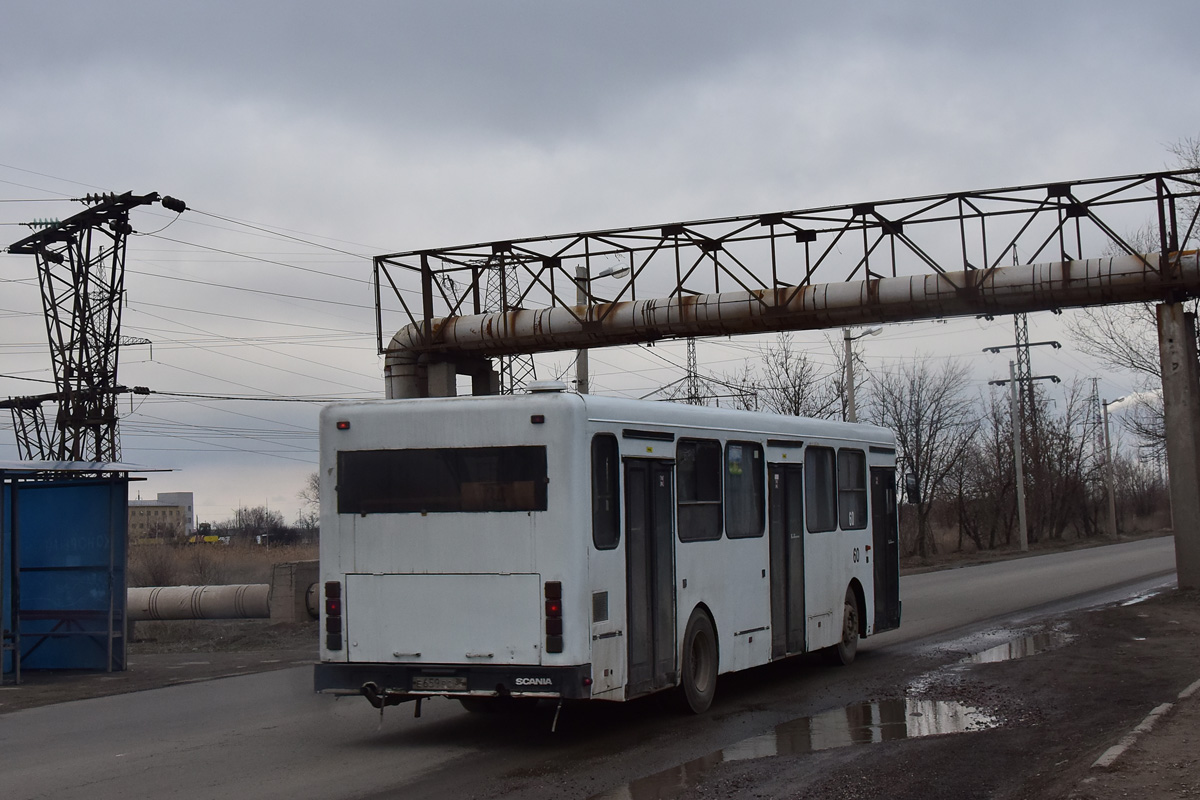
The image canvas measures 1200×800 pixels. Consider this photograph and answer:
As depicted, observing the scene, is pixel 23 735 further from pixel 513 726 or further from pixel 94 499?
pixel 94 499

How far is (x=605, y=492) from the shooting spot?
10.3 m

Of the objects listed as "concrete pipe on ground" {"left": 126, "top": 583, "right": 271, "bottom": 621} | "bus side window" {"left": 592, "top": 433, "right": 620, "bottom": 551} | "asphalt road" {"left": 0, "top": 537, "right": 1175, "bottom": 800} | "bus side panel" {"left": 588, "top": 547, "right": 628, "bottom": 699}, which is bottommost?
"asphalt road" {"left": 0, "top": 537, "right": 1175, "bottom": 800}

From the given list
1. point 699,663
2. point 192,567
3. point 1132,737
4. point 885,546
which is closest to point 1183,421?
point 885,546

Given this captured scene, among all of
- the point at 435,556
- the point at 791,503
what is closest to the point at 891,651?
the point at 791,503

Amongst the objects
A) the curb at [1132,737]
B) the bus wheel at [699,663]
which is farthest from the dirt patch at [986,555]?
the curb at [1132,737]

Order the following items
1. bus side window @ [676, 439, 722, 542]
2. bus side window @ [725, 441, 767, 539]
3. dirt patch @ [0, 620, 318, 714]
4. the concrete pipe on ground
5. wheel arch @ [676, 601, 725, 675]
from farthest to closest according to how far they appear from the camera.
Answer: the concrete pipe on ground → dirt patch @ [0, 620, 318, 714] → bus side window @ [725, 441, 767, 539] → bus side window @ [676, 439, 722, 542] → wheel arch @ [676, 601, 725, 675]

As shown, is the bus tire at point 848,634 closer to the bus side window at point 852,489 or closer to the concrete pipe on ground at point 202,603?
the bus side window at point 852,489

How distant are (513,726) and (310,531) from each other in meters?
97.0

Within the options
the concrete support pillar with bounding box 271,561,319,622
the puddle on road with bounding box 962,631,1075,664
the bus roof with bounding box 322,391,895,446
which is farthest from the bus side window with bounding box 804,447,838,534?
the concrete support pillar with bounding box 271,561,319,622

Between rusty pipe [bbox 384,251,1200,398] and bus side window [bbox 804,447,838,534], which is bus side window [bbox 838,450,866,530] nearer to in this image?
bus side window [bbox 804,447,838,534]

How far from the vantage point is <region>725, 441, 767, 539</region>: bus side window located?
12.3m

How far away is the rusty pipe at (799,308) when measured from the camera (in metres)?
21.0

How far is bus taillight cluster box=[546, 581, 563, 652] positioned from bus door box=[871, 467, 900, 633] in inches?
290

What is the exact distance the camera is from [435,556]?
33.4ft
